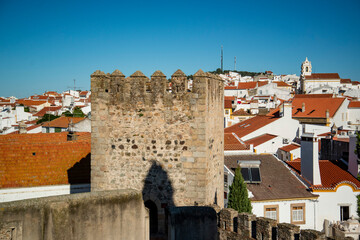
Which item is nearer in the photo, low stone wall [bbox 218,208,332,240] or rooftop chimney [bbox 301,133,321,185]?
low stone wall [bbox 218,208,332,240]

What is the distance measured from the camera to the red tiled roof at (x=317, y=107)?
1834 inches

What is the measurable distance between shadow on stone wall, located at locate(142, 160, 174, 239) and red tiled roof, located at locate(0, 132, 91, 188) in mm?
4996

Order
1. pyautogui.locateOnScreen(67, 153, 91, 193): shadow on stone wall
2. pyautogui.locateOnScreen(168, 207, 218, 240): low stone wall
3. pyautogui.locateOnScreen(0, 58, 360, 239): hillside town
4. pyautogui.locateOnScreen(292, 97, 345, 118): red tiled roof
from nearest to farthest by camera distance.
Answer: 1. pyautogui.locateOnScreen(168, 207, 218, 240): low stone wall
2. pyautogui.locateOnScreen(0, 58, 360, 239): hillside town
3. pyautogui.locateOnScreen(67, 153, 91, 193): shadow on stone wall
4. pyautogui.locateOnScreen(292, 97, 345, 118): red tiled roof

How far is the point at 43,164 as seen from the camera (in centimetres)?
1341

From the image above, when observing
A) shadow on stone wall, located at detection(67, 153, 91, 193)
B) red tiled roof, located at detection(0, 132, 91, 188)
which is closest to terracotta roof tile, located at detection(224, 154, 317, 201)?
shadow on stone wall, located at detection(67, 153, 91, 193)

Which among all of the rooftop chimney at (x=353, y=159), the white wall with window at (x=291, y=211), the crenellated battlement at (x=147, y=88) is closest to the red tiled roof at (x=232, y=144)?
the white wall with window at (x=291, y=211)

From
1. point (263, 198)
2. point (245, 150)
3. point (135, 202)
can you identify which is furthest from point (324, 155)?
point (135, 202)

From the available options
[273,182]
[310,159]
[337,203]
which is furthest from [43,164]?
[337,203]

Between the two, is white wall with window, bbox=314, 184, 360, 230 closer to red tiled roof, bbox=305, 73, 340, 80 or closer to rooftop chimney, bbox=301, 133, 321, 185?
rooftop chimney, bbox=301, 133, 321, 185

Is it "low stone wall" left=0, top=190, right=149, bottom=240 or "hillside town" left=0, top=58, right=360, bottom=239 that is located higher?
"low stone wall" left=0, top=190, right=149, bottom=240

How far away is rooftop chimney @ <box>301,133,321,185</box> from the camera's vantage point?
16594 mm

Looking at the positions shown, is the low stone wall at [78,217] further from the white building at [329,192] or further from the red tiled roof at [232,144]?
the red tiled roof at [232,144]

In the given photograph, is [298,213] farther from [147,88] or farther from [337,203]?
[147,88]

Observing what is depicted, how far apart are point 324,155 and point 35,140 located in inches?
700
